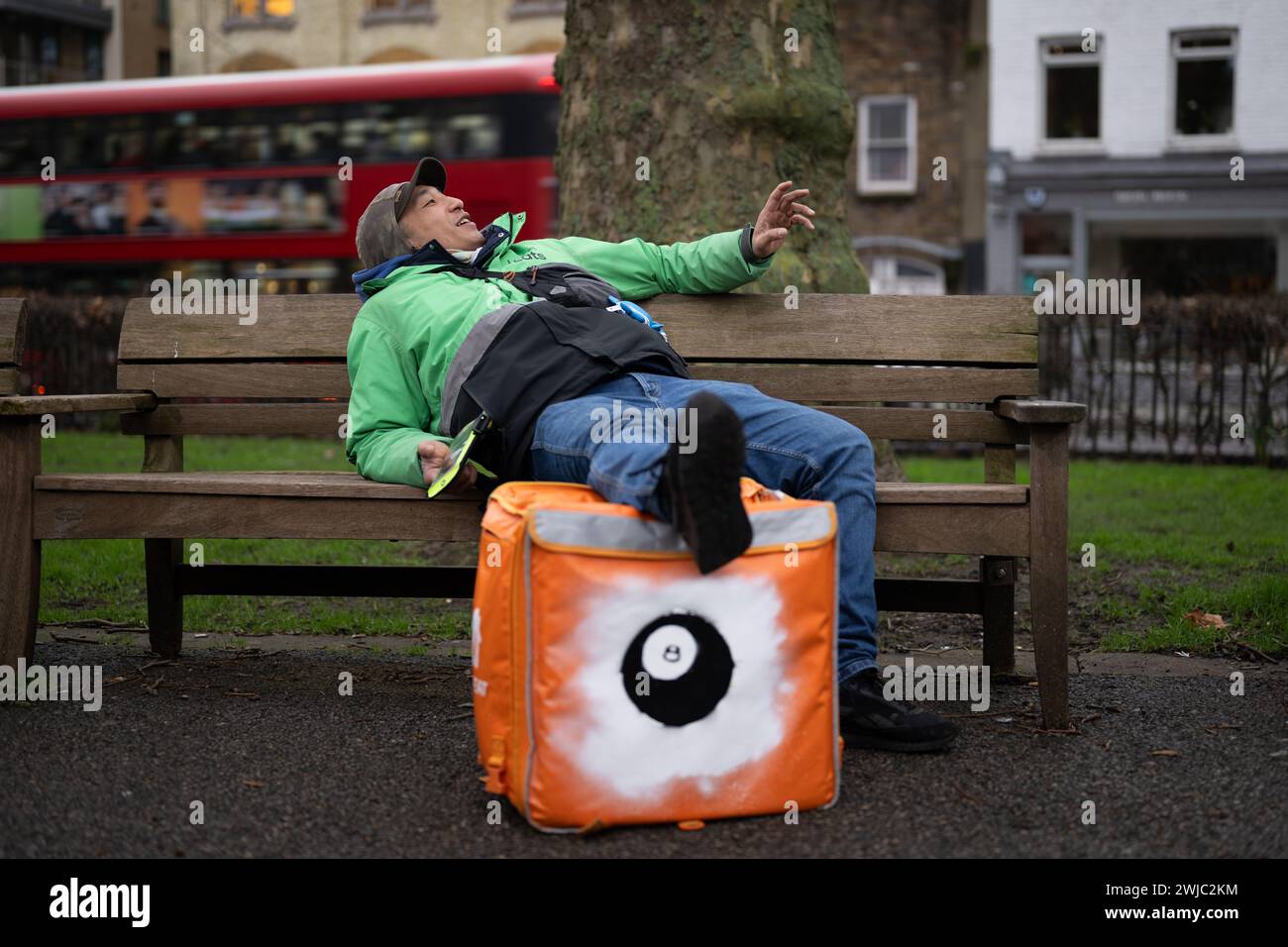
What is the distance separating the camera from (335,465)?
8.95 m

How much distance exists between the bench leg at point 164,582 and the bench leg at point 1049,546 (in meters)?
2.41

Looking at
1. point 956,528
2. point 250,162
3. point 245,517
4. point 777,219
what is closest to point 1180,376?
point 777,219

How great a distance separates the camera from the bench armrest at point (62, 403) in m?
3.46

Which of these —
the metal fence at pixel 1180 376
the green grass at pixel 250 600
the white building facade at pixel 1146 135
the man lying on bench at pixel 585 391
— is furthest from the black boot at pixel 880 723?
the white building facade at pixel 1146 135

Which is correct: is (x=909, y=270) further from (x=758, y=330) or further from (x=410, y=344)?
(x=410, y=344)

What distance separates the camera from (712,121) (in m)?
5.22

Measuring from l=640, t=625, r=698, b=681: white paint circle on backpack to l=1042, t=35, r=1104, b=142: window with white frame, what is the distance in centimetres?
2347

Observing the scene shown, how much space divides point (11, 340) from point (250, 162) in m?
11.1

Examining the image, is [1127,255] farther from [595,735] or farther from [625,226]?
[595,735]

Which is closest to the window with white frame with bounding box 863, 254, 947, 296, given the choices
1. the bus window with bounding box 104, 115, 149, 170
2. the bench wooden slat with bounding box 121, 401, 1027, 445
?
the bus window with bounding box 104, 115, 149, 170

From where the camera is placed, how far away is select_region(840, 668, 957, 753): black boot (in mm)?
3021

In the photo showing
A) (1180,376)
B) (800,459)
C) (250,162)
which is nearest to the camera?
(800,459)

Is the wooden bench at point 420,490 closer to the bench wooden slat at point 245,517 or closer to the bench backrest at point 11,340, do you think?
the bench wooden slat at point 245,517
